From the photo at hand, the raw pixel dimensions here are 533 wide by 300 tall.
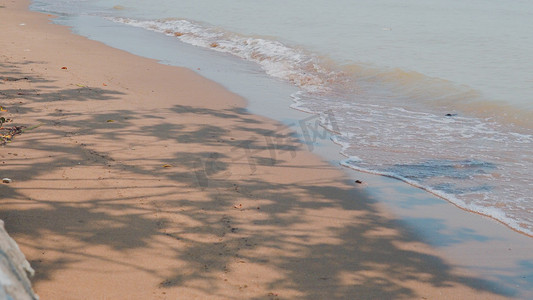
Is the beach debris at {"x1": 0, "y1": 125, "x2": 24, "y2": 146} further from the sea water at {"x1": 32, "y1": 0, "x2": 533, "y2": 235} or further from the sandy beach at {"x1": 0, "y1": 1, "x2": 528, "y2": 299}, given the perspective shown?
the sea water at {"x1": 32, "y1": 0, "x2": 533, "y2": 235}

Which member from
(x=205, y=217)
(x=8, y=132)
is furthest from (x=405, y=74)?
(x=205, y=217)

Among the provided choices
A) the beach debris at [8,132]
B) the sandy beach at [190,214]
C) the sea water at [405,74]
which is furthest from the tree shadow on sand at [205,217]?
the sea water at [405,74]

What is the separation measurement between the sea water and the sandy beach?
1.21 m

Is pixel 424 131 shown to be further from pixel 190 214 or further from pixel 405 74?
pixel 190 214

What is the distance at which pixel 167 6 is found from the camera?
88.5 ft

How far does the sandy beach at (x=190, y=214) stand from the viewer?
3.91m

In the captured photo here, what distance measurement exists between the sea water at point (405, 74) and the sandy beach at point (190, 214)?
1208 millimetres

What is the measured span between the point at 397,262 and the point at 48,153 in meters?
3.64

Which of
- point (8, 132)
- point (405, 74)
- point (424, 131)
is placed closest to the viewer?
point (8, 132)

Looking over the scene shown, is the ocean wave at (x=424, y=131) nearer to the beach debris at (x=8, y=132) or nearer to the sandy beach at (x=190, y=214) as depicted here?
the sandy beach at (x=190, y=214)

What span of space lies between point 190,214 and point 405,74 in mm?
8744

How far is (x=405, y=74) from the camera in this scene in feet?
41.0

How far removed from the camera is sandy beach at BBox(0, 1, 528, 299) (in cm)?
391

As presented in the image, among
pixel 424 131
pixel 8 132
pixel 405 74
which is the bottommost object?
pixel 424 131
